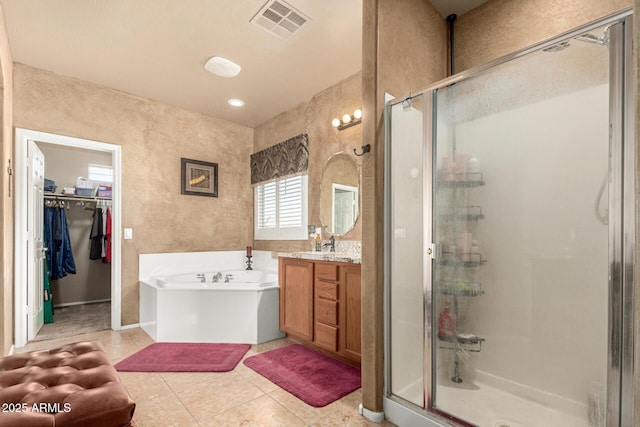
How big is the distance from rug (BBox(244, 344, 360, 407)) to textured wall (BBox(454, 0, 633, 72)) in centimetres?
253

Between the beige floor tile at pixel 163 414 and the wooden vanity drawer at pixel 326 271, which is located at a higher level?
the wooden vanity drawer at pixel 326 271

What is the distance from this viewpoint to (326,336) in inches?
110

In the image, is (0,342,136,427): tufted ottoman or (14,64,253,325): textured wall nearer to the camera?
(0,342,136,427): tufted ottoman

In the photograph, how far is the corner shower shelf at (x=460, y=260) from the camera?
1.80 metres

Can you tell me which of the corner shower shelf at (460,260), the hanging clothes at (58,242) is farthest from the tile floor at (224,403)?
the hanging clothes at (58,242)

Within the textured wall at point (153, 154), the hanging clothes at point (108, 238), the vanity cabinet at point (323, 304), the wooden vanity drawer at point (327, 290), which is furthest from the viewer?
the hanging clothes at point (108, 238)

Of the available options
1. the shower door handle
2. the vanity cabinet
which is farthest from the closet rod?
the shower door handle

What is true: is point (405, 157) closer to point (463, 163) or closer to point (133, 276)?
point (463, 163)

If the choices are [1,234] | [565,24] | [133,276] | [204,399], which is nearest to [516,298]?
[565,24]

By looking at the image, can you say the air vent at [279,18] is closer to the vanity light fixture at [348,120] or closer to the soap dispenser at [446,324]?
the vanity light fixture at [348,120]

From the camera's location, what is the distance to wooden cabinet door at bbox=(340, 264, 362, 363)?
2525 millimetres

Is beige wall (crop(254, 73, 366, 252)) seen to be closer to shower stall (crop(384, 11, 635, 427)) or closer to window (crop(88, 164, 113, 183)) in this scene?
shower stall (crop(384, 11, 635, 427))

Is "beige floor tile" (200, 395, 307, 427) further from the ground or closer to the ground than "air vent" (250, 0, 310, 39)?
closer to the ground

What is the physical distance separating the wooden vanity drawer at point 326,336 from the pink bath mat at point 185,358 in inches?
27.5
